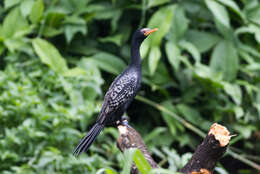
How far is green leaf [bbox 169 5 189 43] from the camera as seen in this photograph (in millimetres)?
4961

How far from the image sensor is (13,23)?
5008 millimetres

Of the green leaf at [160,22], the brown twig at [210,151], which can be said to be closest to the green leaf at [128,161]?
the brown twig at [210,151]

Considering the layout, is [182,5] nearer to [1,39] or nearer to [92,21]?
[92,21]

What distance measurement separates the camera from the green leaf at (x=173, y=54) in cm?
473

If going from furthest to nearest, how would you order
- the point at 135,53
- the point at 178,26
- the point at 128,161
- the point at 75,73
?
the point at 178,26 → the point at 75,73 → the point at 135,53 → the point at 128,161

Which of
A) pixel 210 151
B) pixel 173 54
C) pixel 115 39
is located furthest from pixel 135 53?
pixel 115 39

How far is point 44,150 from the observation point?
13.1 feet

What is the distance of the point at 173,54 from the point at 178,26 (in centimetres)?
40

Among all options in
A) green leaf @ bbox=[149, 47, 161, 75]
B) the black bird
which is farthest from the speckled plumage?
green leaf @ bbox=[149, 47, 161, 75]

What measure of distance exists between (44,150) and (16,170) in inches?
13.9

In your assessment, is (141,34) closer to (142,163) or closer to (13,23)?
(142,163)

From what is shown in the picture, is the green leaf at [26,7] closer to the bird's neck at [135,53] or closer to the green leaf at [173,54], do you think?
the green leaf at [173,54]

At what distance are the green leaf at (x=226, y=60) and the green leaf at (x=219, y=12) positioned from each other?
313mm

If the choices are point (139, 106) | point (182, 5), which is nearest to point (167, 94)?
point (139, 106)
